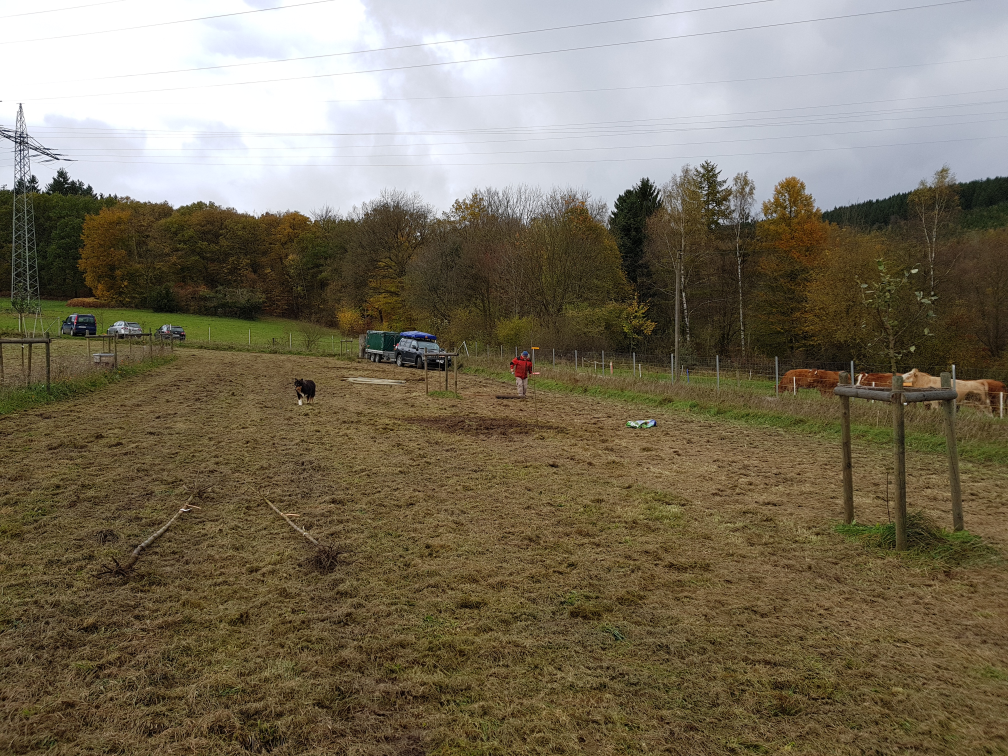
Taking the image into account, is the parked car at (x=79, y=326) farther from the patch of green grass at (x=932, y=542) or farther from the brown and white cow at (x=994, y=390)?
the brown and white cow at (x=994, y=390)

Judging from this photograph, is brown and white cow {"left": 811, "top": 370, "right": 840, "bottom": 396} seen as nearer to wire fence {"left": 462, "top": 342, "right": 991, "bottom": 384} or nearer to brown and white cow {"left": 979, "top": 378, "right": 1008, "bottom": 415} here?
wire fence {"left": 462, "top": 342, "right": 991, "bottom": 384}

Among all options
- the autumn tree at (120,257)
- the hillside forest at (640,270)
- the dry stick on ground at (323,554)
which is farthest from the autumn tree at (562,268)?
the autumn tree at (120,257)

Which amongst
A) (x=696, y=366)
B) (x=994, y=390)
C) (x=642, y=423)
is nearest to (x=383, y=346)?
(x=696, y=366)

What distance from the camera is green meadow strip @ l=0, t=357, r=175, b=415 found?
1363 centimetres

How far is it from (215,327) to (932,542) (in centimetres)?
5782

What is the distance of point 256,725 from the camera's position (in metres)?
3.09

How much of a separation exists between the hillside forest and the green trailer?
4.60 m

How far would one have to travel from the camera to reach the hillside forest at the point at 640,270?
29.9 m

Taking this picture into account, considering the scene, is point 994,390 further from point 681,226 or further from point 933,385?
point 681,226

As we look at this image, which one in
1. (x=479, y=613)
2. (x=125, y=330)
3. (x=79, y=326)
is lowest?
(x=479, y=613)

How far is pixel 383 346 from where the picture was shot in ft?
125

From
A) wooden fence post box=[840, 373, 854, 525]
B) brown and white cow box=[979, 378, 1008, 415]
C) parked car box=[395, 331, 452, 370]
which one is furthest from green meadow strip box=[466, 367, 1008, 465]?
parked car box=[395, 331, 452, 370]

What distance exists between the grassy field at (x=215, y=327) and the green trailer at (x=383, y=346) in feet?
20.7

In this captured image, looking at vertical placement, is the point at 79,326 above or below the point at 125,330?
above
